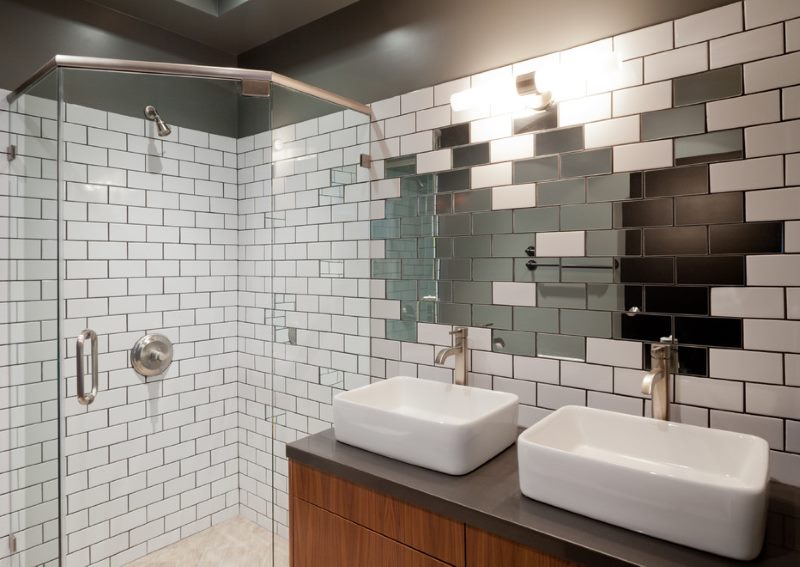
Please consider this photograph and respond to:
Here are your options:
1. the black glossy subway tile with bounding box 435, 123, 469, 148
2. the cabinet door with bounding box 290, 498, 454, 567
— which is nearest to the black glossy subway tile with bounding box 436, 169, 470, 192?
the black glossy subway tile with bounding box 435, 123, 469, 148

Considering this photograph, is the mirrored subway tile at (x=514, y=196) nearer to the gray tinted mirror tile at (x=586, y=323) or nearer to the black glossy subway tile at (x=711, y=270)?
the gray tinted mirror tile at (x=586, y=323)

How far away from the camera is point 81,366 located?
71.2 inches

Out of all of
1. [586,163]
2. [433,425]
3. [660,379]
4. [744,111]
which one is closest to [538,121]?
[586,163]

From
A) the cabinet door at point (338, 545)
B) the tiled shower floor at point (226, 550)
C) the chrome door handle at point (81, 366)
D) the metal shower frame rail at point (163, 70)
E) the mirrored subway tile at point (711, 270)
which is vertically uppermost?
the metal shower frame rail at point (163, 70)

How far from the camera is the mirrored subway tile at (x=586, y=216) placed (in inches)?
63.2

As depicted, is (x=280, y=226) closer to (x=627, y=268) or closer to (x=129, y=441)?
(x=129, y=441)

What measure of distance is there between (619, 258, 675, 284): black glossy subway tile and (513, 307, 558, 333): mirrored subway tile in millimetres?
272

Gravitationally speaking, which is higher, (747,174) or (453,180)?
(453,180)

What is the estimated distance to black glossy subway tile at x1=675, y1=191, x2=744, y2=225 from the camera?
138cm

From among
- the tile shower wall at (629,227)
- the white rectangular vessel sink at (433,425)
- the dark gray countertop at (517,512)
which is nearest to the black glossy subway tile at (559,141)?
the tile shower wall at (629,227)

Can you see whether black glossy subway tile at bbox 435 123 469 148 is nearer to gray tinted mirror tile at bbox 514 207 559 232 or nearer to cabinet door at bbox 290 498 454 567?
gray tinted mirror tile at bbox 514 207 559 232

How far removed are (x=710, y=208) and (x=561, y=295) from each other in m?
0.52

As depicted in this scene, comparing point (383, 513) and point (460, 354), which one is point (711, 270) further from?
point (383, 513)

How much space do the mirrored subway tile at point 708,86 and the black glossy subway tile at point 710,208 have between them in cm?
29
